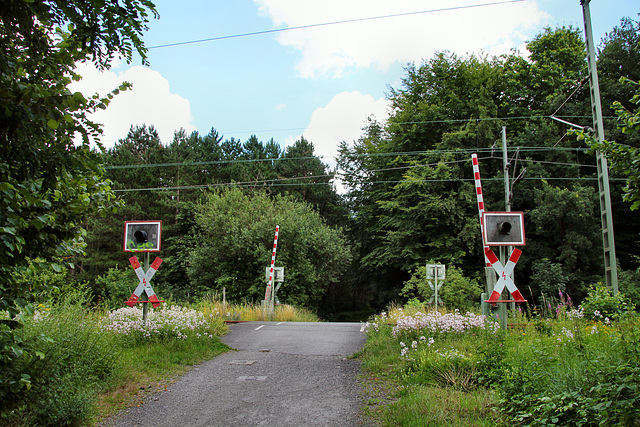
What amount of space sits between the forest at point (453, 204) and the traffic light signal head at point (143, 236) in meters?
12.8

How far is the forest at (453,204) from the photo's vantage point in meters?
24.4

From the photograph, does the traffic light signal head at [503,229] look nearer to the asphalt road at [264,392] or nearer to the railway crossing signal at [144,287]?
the asphalt road at [264,392]

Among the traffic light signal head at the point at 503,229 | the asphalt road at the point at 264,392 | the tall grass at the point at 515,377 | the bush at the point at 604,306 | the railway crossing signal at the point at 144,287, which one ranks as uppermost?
the traffic light signal head at the point at 503,229

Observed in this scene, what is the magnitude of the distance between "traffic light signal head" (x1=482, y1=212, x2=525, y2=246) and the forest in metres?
14.0

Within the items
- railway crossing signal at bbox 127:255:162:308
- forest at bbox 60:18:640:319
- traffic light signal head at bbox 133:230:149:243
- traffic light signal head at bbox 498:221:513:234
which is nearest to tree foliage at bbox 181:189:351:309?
forest at bbox 60:18:640:319

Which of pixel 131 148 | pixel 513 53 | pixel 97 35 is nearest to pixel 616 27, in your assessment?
pixel 513 53

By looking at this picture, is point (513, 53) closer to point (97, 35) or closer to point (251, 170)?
point (251, 170)

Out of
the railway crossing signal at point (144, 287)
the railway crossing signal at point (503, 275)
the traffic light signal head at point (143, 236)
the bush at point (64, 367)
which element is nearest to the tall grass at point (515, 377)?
the railway crossing signal at point (503, 275)

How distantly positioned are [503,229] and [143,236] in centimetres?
691

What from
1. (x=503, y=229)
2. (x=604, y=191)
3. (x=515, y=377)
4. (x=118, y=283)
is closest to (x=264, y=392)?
(x=515, y=377)

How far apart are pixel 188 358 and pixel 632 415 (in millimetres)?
6892

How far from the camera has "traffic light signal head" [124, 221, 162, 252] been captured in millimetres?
9117

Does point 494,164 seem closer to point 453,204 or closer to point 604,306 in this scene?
point 453,204

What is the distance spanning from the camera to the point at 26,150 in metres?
2.55
